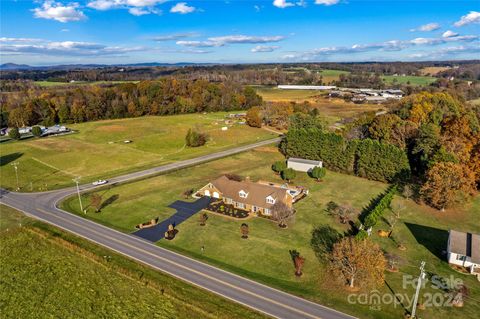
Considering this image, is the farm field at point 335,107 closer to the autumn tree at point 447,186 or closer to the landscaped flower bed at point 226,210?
the autumn tree at point 447,186

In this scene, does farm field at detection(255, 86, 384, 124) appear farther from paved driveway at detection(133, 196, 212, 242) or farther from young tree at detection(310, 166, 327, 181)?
paved driveway at detection(133, 196, 212, 242)

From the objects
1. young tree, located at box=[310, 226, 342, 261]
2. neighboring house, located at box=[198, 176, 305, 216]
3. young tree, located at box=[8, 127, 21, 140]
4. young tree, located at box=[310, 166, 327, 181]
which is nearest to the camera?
young tree, located at box=[310, 226, 342, 261]

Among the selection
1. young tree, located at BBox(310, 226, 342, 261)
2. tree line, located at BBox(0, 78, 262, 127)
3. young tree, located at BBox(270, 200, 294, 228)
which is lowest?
young tree, located at BBox(310, 226, 342, 261)

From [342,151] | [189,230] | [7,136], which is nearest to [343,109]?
[342,151]

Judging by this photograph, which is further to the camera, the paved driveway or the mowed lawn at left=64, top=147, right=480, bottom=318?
the paved driveway

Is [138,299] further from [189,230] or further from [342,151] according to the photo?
[342,151]

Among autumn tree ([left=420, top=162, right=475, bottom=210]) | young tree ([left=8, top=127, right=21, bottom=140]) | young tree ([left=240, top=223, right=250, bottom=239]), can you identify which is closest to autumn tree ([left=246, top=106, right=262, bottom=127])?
autumn tree ([left=420, top=162, right=475, bottom=210])

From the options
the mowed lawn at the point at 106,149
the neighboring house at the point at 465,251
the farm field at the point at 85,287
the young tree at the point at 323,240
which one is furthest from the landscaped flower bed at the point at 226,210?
the mowed lawn at the point at 106,149

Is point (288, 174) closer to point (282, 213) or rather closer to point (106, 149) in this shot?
point (282, 213)
